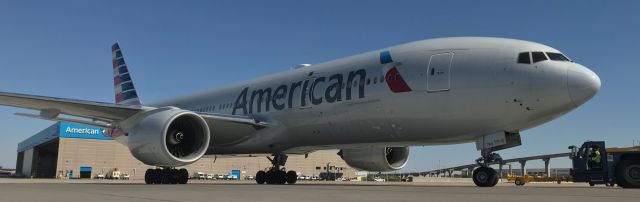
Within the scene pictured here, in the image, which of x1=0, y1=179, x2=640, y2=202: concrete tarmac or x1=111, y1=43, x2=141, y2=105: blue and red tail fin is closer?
x1=0, y1=179, x2=640, y2=202: concrete tarmac

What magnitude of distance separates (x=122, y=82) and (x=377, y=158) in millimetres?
13756

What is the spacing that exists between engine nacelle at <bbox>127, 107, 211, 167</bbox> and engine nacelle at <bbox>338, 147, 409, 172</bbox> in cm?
516

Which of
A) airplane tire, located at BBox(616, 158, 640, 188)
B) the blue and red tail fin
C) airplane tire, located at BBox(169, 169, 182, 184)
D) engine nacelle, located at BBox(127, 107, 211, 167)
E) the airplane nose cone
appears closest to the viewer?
the airplane nose cone

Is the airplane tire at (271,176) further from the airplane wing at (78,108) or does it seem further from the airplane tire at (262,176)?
the airplane wing at (78,108)

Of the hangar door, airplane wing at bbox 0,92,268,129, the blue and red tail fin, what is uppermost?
the blue and red tail fin

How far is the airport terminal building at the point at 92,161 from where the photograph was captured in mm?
60000

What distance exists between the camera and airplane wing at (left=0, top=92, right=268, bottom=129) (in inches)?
557

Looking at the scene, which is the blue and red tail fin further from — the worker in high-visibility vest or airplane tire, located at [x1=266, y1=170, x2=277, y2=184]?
the worker in high-visibility vest

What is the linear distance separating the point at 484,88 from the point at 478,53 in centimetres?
97

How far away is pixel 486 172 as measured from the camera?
11.3 metres

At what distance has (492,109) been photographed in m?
11.4

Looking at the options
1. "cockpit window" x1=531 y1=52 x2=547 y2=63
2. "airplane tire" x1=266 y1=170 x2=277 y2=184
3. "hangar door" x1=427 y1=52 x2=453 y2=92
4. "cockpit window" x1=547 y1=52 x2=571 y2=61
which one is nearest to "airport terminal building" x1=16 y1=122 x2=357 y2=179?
"airplane tire" x1=266 y1=170 x2=277 y2=184

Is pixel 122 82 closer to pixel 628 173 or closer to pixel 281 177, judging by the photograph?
pixel 281 177

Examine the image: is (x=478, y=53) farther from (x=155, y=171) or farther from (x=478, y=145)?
(x=155, y=171)
